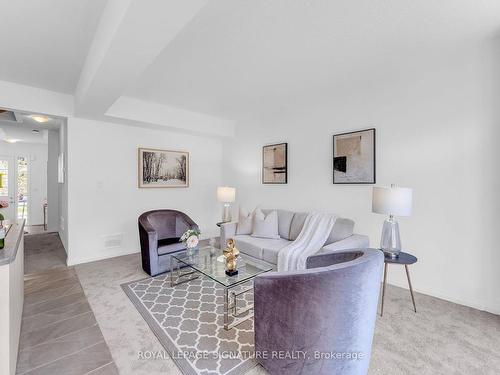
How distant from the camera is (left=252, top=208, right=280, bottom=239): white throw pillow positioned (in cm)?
370

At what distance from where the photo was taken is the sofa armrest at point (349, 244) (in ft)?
8.72

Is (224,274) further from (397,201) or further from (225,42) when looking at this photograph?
(225,42)

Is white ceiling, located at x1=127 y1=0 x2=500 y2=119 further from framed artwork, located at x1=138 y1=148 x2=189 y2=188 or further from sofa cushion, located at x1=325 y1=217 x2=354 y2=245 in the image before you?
sofa cushion, located at x1=325 y1=217 x2=354 y2=245

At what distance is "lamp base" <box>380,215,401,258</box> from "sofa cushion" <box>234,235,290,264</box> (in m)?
1.25

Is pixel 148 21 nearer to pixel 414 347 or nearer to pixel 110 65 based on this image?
pixel 110 65

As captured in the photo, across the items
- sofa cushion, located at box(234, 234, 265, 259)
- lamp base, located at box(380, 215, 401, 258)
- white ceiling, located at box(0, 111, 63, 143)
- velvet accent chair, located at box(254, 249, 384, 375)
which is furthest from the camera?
white ceiling, located at box(0, 111, 63, 143)

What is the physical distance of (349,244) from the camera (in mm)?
2760

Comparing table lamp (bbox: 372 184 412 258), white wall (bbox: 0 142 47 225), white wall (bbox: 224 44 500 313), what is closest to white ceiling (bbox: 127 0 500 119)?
white wall (bbox: 224 44 500 313)

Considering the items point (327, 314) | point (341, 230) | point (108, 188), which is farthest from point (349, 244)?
point (108, 188)

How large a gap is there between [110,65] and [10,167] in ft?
22.7

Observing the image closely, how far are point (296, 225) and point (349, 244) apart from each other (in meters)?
0.96

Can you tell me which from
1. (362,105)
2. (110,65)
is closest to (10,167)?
(110,65)

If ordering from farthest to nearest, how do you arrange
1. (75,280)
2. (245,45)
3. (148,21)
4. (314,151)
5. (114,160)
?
1. (114,160)
2. (314,151)
3. (75,280)
4. (245,45)
5. (148,21)

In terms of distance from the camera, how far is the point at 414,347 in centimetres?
188
